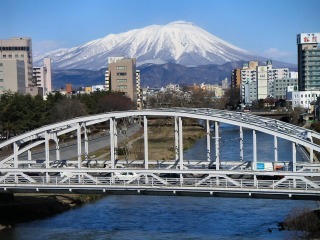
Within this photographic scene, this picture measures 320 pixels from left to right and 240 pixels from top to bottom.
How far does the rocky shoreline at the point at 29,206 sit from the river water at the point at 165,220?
18.8 inches

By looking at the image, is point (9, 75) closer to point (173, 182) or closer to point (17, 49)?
point (17, 49)

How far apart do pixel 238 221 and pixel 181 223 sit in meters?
1.97

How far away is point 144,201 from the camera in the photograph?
2877 centimetres

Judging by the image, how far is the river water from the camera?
22078 mm

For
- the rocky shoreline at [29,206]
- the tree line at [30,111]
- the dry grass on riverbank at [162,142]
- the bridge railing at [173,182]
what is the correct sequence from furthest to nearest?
the tree line at [30,111] < the dry grass on riverbank at [162,142] < the rocky shoreline at [29,206] < the bridge railing at [173,182]

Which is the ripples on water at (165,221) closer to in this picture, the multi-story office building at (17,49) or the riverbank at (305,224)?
the riverbank at (305,224)

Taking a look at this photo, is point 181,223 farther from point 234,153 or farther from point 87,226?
point 234,153

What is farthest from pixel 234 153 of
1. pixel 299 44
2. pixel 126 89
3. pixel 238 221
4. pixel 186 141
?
pixel 299 44

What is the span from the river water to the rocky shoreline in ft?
1.57

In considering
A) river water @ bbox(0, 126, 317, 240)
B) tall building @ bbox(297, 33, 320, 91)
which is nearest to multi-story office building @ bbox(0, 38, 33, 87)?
tall building @ bbox(297, 33, 320, 91)

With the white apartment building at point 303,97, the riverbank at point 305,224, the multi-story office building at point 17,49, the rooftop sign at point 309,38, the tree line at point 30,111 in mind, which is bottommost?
the riverbank at point 305,224

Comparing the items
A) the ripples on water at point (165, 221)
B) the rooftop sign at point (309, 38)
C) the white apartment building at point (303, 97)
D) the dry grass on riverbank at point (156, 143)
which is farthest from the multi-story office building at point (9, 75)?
the ripples on water at point (165, 221)

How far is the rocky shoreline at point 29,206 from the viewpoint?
82.1 ft

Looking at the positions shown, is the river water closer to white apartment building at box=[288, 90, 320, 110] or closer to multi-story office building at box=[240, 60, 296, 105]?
white apartment building at box=[288, 90, 320, 110]
